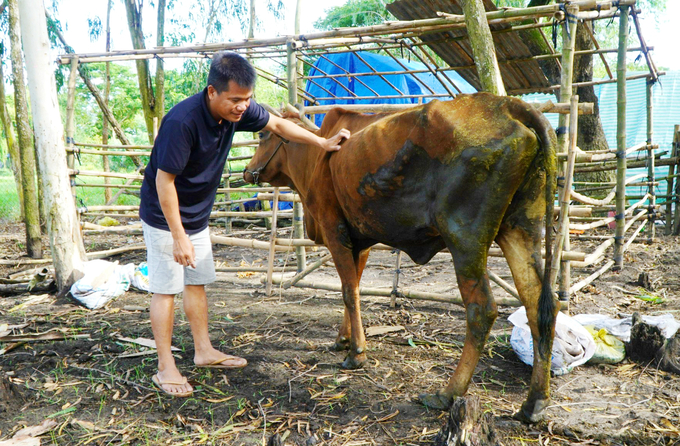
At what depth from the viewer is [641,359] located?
328 cm

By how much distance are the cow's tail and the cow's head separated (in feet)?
7.23

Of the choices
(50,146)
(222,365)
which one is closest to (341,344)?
(222,365)

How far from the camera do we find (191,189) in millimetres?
3107

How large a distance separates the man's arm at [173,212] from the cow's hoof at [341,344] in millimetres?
1370

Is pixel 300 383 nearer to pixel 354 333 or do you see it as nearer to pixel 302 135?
pixel 354 333

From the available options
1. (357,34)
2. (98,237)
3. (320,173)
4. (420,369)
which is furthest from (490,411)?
(98,237)

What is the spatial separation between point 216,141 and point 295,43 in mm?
2757

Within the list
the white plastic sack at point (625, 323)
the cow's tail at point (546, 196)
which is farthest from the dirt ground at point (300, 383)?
the cow's tail at point (546, 196)

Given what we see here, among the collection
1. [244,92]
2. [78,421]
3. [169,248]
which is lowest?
[78,421]

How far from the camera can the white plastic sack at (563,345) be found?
3.14 metres

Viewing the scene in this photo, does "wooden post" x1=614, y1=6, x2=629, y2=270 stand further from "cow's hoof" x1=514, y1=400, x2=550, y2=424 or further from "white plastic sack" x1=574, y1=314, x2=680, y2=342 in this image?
"cow's hoof" x1=514, y1=400, x2=550, y2=424

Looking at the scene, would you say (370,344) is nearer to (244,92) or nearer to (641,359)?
(641,359)

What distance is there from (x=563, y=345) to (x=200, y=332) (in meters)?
2.44

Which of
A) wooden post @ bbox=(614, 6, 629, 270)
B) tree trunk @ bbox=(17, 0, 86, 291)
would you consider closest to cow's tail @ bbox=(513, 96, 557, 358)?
wooden post @ bbox=(614, 6, 629, 270)
